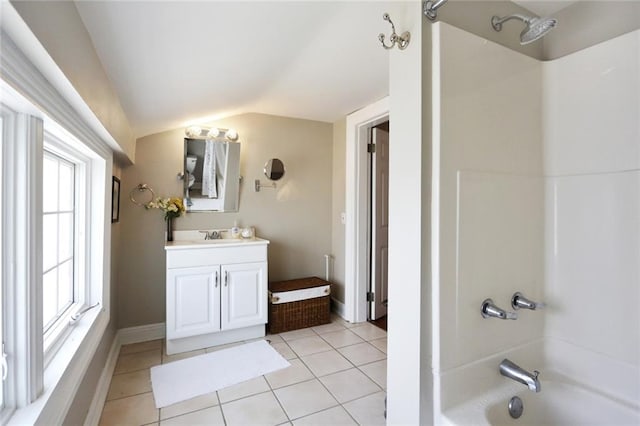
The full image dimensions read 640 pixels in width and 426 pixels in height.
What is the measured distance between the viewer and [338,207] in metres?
3.47

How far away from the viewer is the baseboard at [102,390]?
1.59 meters

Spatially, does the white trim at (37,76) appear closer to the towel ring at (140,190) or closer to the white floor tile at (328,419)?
the towel ring at (140,190)

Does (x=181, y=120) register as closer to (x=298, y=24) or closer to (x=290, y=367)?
(x=298, y=24)

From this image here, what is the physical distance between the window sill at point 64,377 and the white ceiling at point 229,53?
132 centimetres

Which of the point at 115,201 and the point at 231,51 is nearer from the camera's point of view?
the point at 231,51

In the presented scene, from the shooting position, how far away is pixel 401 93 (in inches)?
48.8

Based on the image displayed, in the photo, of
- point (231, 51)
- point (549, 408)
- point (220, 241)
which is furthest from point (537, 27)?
point (220, 241)

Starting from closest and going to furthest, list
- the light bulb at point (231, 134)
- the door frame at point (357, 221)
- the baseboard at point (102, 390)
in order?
the baseboard at point (102, 390)
the light bulb at point (231, 134)
the door frame at point (357, 221)

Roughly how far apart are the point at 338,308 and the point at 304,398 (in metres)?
1.54

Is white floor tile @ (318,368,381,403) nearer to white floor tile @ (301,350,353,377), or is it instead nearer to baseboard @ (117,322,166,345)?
white floor tile @ (301,350,353,377)

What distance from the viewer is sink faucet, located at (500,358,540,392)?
3.83 feet

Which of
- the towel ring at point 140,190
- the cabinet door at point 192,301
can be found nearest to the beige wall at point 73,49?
the towel ring at point 140,190

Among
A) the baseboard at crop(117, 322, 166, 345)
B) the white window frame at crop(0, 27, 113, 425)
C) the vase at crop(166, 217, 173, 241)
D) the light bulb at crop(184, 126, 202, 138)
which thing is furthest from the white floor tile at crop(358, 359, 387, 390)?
the light bulb at crop(184, 126, 202, 138)

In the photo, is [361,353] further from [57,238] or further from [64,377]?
[57,238]
